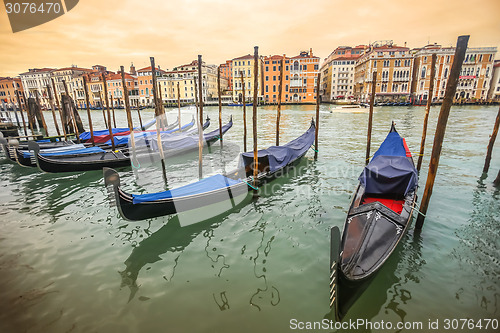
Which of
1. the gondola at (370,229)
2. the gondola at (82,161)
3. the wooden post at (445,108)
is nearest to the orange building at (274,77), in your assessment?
the gondola at (82,161)

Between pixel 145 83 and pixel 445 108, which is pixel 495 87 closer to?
pixel 445 108

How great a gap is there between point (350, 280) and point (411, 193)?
3.61 meters

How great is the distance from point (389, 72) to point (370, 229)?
5437 cm

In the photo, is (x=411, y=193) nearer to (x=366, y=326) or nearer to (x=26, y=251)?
(x=366, y=326)

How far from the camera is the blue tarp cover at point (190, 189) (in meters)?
5.14

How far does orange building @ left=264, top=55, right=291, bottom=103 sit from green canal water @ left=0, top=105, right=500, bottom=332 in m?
52.0

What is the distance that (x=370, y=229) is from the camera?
393 cm

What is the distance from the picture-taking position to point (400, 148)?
7.55 metres

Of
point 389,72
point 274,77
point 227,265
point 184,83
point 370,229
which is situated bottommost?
point 227,265

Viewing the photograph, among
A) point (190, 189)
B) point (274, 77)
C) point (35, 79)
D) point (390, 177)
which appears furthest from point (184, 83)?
point (390, 177)

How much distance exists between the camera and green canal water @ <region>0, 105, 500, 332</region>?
3.34 m

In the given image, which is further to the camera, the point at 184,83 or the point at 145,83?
the point at 145,83

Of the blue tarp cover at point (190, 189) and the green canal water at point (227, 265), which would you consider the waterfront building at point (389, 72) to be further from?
the blue tarp cover at point (190, 189)

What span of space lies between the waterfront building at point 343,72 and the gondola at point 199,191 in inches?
2210
